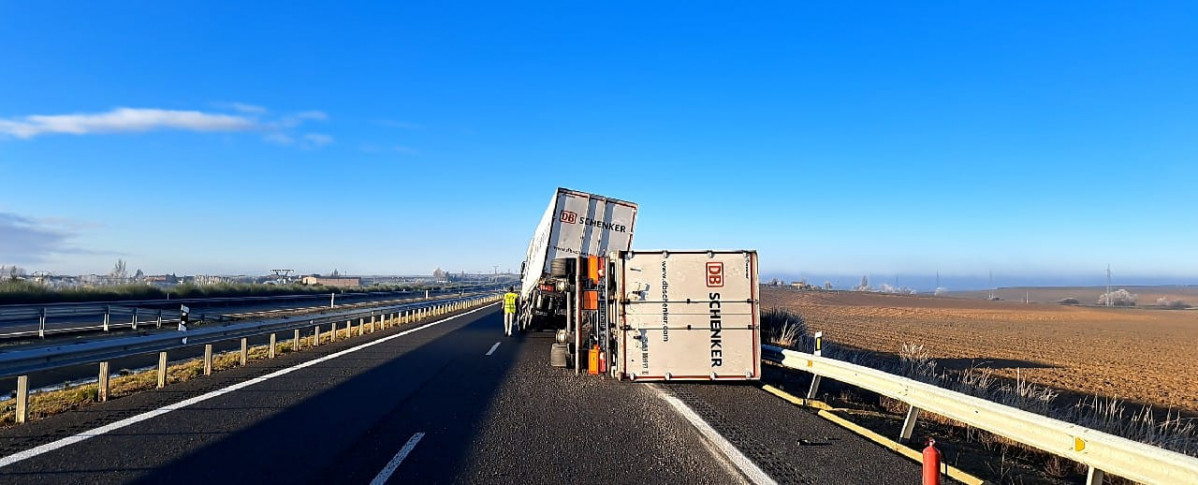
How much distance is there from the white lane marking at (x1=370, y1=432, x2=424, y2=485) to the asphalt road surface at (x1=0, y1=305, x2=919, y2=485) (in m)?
0.02

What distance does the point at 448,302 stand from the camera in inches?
1693

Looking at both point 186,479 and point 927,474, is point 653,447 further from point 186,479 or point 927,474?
point 186,479

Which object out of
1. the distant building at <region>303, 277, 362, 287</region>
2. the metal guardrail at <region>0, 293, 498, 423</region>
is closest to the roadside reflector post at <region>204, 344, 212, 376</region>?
the metal guardrail at <region>0, 293, 498, 423</region>

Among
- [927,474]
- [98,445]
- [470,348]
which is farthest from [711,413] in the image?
[470,348]

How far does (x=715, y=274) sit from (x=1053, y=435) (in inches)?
218

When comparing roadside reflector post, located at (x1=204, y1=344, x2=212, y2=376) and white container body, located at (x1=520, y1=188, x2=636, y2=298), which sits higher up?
white container body, located at (x1=520, y1=188, x2=636, y2=298)

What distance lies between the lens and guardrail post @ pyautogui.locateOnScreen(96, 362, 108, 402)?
31.9 ft

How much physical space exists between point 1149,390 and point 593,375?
37.5ft

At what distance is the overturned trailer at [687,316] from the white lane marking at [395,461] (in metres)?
3.92

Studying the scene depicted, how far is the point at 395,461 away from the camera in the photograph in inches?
253

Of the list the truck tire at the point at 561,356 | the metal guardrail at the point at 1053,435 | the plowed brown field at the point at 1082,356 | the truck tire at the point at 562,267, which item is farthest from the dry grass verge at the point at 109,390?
the plowed brown field at the point at 1082,356

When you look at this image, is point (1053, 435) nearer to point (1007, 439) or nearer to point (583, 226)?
point (1007, 439)

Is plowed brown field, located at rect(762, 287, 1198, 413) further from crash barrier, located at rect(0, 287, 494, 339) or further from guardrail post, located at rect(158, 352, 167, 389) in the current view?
crash barrier, located at rect(0, 287, 494, 339)

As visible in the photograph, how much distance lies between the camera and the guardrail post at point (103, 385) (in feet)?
31.9
